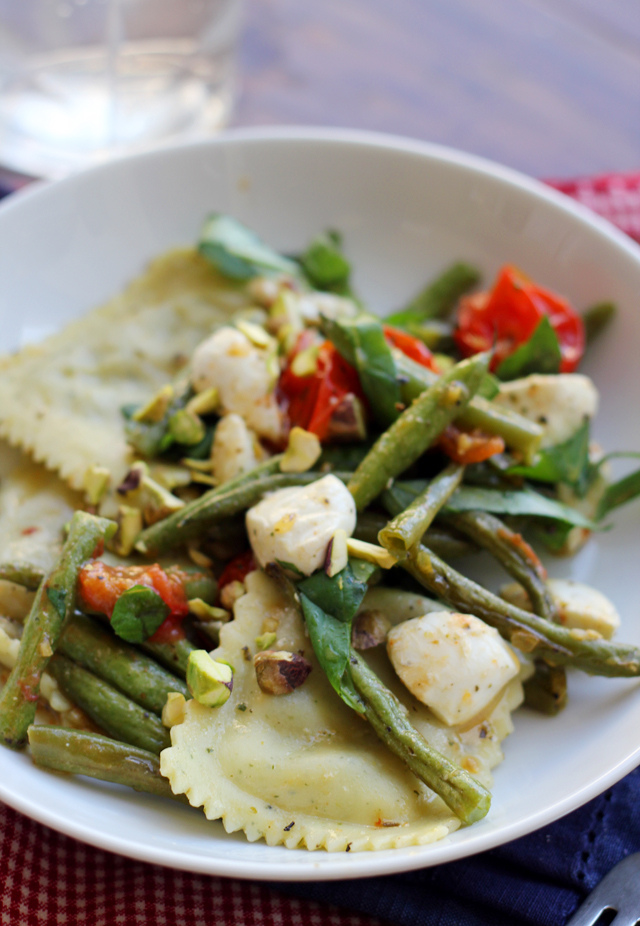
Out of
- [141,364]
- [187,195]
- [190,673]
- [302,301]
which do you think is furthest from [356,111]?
[190,673]

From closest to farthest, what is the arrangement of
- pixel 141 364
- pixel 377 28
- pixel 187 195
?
pixel 141 364 < pixel 187 195 < pixel 377 28

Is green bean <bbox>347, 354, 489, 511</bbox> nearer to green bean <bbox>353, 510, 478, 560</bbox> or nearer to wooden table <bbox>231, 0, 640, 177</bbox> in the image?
green bean <bbox>353, 510, 478, 560</bbox>

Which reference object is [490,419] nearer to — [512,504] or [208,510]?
[512,504]

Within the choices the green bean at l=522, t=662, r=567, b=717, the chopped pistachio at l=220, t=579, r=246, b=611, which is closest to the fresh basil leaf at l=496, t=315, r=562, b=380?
the green bean at l=522, t=662, r=567, b=717

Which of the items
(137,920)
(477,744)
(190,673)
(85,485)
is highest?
(477,744)

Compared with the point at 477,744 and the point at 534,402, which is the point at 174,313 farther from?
the point at 477,744

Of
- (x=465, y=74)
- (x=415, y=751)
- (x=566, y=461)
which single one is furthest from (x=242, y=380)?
(x=465, y=74)
